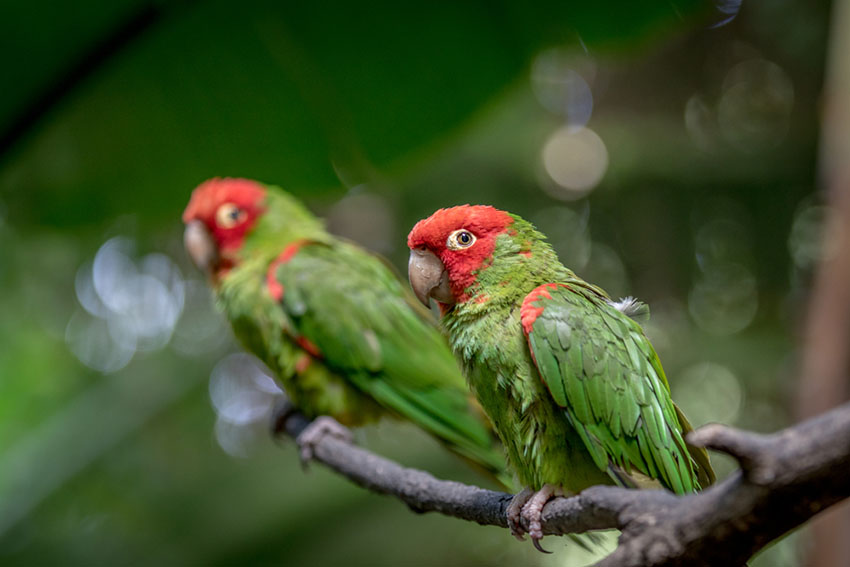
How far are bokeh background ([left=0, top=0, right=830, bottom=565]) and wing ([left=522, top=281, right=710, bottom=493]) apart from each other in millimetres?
Result: 168

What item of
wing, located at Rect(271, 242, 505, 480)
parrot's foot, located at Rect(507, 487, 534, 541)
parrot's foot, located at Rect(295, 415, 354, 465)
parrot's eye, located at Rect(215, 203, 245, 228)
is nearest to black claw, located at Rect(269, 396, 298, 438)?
parrot's foot, located at Rect(295, 415, 354, 465)

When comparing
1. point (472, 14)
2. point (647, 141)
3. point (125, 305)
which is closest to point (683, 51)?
point (647, 141)

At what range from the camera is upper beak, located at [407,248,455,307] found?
1049 millimetres

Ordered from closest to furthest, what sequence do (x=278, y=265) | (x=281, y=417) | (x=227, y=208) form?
(x=227, y=208) → (x=278, y=265) → (x=281, y=417)

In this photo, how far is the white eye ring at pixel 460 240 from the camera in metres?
1.02

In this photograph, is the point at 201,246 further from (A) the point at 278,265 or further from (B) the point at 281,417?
(B) the point at 281,417

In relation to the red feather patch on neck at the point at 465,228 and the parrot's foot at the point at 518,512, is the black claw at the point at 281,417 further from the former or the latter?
the red feather patch on neck at the point at 465,228

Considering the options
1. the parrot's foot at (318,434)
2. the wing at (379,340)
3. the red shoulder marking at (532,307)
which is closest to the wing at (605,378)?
the red shoulder marking at (532,307)

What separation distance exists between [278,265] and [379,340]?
0.48 metres

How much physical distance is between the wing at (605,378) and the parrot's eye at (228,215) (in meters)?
1.56

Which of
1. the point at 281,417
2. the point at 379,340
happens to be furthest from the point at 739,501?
the point at 281,417

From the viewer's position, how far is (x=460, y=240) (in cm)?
103

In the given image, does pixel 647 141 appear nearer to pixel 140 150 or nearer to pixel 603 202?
pixel 603 202

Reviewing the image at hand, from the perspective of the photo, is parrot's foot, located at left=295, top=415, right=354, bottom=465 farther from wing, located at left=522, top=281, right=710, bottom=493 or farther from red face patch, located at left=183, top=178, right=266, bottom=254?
wing, located at left=522, top=281, right=710, bottom=493
